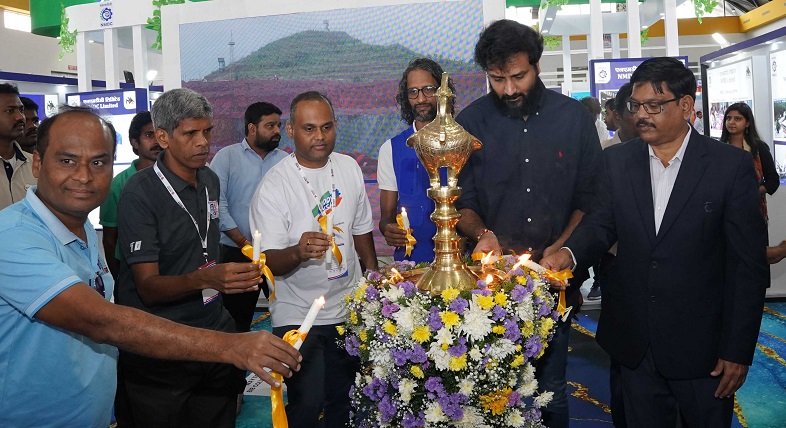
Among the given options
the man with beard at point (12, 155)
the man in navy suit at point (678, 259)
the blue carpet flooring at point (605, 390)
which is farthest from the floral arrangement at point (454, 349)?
the man with beard at point (12, 155)

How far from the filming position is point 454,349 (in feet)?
6.55

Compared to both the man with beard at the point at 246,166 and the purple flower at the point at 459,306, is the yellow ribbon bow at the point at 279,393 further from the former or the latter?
the man with beard at the point at 246,166

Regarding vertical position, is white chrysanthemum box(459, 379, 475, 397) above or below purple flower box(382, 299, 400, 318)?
below

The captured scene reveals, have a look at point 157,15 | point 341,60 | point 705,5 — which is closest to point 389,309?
point 341,60

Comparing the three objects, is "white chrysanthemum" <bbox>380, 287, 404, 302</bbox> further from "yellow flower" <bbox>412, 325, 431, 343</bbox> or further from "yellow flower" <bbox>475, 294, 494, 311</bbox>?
"yellow flower" <bbox>475, 294, 494, 311</bbox>

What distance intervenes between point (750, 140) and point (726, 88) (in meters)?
3.25

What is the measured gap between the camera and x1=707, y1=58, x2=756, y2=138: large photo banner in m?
9.42

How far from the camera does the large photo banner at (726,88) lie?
9.42 m

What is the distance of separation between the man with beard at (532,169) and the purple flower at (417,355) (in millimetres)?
1012

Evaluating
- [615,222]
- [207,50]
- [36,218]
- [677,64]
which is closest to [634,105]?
[677,64]

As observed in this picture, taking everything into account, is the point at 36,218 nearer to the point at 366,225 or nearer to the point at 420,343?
the point at 420,343

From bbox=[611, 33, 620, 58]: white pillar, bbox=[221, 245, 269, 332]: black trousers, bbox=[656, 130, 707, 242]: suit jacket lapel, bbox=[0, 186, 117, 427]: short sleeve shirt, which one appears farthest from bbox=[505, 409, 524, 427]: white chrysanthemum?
bbox=[611, 33, 620, 58]: white pillar

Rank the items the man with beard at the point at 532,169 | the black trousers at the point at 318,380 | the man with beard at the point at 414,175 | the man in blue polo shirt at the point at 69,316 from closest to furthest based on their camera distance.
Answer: the man in blue polo shirt at the point at 69,316 < the man with beard at the point at 532,169 < the black trousers at the point at 318,380 < the man with beard at the point at 414,175

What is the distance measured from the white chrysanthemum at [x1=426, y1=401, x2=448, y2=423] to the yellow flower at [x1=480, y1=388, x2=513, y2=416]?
0.44ft
